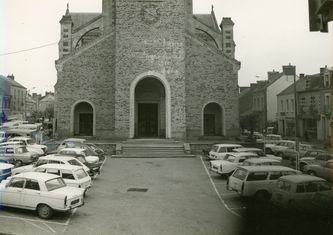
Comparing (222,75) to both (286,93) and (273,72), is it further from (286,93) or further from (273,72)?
(273,72)

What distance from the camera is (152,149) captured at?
28.6 meters

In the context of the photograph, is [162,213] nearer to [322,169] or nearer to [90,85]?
[322,169]

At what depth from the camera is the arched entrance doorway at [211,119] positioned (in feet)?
117

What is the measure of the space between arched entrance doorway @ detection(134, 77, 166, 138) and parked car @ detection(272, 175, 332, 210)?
2144cm

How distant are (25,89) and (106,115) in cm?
4513

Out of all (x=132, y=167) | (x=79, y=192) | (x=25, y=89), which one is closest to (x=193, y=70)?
(x=132, y=167)

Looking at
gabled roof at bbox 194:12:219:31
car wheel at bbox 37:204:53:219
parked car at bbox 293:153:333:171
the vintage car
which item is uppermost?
gabled roof at bbox 194:12:219:31

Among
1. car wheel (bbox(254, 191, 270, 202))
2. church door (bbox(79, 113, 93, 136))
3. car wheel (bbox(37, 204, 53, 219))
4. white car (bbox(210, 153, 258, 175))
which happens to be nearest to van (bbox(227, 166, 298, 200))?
car wheel (bbox(254, 191, 270, 202))

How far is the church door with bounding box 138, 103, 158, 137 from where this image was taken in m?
34.7

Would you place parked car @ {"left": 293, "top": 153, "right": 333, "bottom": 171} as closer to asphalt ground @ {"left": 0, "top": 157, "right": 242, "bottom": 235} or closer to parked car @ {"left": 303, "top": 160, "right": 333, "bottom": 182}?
parked car @ {"left": 303, "top": 160, "right": 333, "bottom": 182}

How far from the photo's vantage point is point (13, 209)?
12.7 meters

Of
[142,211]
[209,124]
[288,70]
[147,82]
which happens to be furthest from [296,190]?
[288,70]

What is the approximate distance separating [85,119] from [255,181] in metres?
23.2

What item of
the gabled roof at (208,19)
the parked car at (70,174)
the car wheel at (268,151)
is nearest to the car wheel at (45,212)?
the parked car at (70,174)
